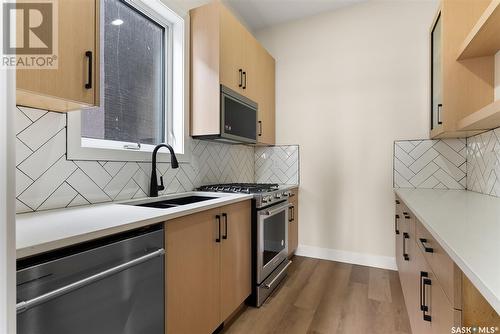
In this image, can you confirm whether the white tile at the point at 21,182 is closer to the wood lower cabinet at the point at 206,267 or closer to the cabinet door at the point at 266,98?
the wood lower cabinet at the point at 206,267

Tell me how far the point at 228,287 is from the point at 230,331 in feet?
0.99

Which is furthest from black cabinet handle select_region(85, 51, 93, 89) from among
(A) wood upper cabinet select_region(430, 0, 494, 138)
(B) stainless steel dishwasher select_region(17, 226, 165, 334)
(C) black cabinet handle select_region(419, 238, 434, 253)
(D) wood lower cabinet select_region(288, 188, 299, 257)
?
(A) wood upper cabinet select_region(430, 0, 494, 138)

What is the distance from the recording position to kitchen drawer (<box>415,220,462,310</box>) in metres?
0.75

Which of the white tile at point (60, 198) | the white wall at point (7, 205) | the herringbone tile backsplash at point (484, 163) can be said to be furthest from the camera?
the herringbone tile backsplash at point (484, 163)

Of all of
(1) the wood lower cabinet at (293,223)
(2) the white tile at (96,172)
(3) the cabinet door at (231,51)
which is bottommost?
(1) the wood lower cabinet at (293,223)

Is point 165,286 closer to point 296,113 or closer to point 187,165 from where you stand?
point 187,165

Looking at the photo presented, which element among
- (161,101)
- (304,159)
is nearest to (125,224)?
(161,101)

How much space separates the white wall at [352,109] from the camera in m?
2.63

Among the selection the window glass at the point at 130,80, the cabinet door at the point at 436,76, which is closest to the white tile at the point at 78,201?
the window glass at the point at 130,80

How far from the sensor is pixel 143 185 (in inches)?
70.1

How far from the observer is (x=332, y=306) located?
6.58ft

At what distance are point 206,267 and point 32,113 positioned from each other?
1.16 m

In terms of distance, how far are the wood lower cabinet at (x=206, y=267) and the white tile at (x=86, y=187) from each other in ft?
1.87

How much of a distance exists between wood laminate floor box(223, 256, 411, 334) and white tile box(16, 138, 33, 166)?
60.5 inches
